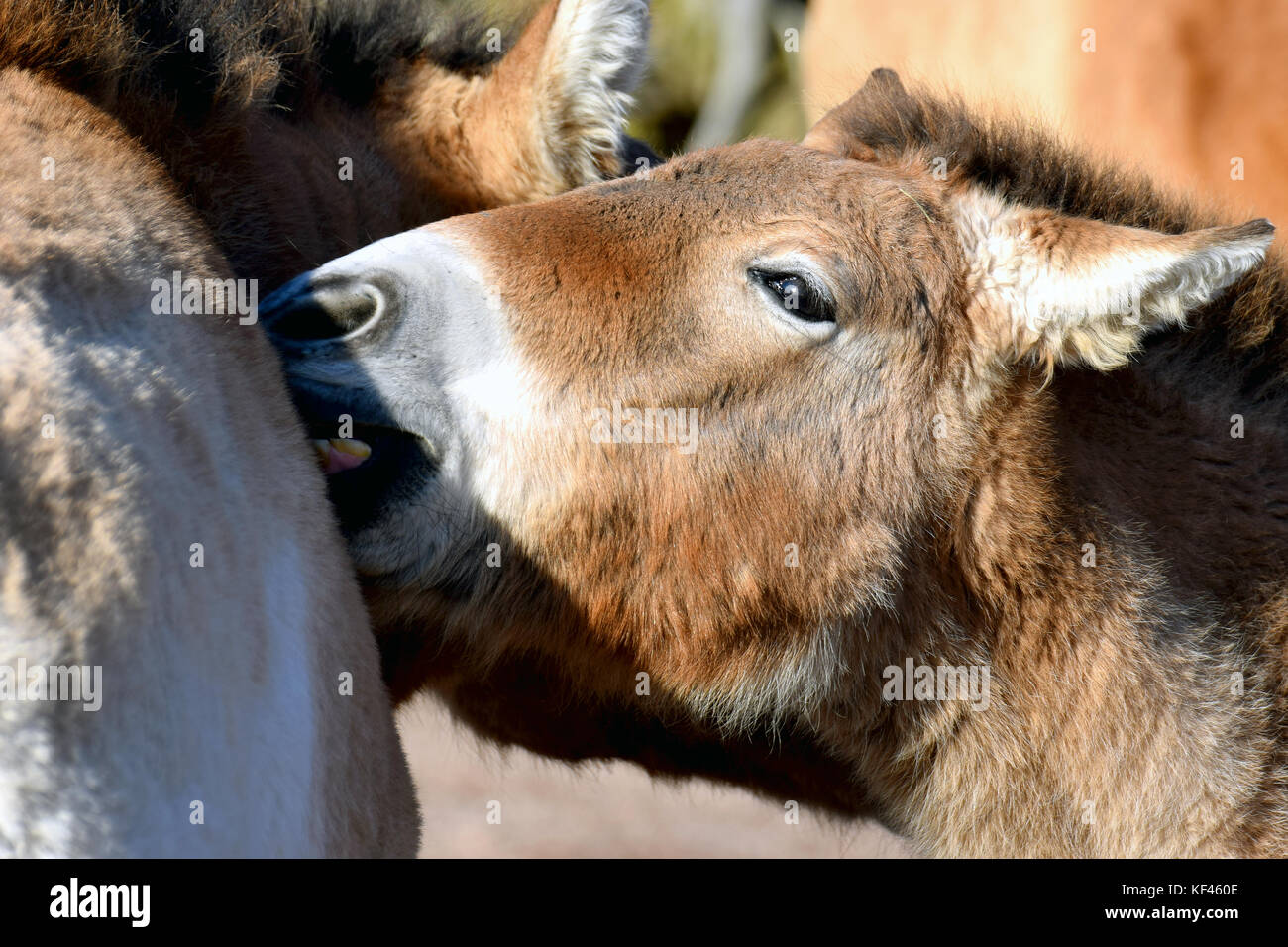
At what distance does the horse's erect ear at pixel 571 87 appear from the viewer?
3186 mm

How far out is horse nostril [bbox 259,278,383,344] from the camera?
2.40m

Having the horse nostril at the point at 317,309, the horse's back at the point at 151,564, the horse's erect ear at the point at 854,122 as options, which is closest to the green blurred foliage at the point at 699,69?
the horse's erect ear at the point at 854,122

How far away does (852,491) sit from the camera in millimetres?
2771

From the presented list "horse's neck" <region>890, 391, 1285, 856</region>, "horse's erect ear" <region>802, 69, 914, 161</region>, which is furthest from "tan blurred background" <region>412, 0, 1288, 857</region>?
"horse's neck" <region>890, 391, 1285, 856</region>

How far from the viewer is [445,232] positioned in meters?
2.65

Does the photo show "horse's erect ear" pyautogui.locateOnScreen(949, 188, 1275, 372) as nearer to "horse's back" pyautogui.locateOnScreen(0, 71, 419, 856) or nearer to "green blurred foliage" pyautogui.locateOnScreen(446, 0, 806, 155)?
"horse's back" pyautogui.locateOnScreen(0, 71, 419, 856)

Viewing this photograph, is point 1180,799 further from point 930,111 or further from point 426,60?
point 426,60

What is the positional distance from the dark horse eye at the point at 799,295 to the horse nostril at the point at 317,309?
0.91 metres

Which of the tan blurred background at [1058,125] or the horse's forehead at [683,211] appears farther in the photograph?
the tan blurred background at [1058,125]

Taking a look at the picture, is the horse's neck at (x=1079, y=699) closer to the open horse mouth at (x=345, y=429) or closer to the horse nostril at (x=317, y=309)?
the open horse mouth at (x=345, y=429)

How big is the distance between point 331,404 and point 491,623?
0.63 meters

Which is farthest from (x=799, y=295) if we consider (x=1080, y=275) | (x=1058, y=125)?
(x=1058, y=125)

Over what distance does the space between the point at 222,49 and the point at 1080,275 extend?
1.97 m

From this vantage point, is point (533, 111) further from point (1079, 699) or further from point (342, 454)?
point (1079, 699)
